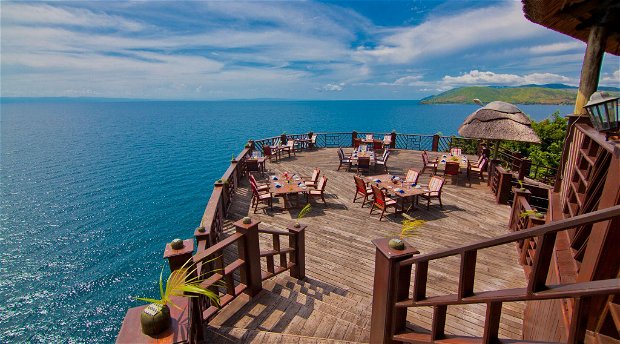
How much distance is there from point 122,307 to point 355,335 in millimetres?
10886

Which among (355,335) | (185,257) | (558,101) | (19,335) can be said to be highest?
(558,101)

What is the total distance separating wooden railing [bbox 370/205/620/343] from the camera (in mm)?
1287

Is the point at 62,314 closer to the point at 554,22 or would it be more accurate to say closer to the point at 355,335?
the point at 355,335

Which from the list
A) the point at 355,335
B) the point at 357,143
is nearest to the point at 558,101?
the point at 357,143

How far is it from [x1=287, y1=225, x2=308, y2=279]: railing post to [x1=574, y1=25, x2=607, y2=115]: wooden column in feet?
16.5

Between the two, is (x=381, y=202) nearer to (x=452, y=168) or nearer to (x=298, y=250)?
(x=298, y=250)

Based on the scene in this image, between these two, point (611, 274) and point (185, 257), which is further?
point (185, 257)

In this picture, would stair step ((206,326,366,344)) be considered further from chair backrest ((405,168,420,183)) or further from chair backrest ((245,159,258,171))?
chair backrest ((245,159,258,171))

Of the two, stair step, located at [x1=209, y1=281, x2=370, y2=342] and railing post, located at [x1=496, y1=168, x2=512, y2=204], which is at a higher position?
railing post, located at [x1=496, y1=168, x2=512, y2=204]

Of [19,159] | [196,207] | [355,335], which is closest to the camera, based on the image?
[355,335]

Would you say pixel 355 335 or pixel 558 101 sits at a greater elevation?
pixel 558 101

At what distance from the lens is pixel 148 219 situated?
18.1 metres

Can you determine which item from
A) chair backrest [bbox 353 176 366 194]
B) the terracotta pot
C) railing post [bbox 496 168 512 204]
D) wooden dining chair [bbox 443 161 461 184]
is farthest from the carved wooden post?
wooden dining chair [bbox 443 161 461 184]

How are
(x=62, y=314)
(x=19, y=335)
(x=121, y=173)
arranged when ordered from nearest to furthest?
1. (x=19, y=335)
2. (x=62, y=314)
3. (x=121, y=173)
